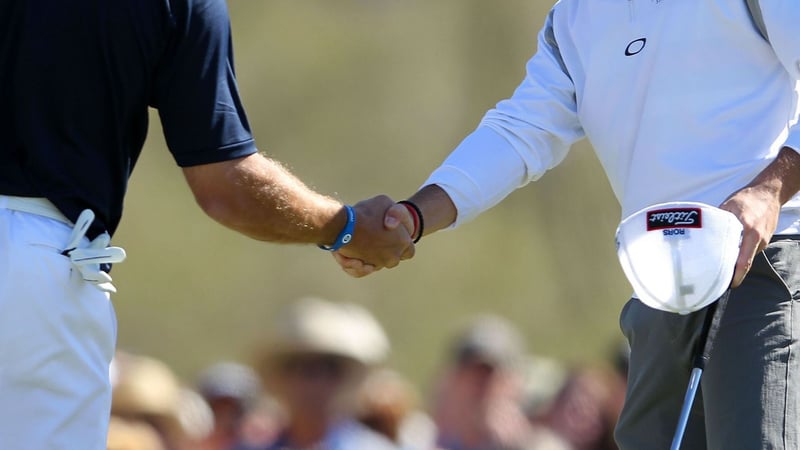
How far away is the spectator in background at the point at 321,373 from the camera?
19.8 ft

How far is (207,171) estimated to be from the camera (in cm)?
356

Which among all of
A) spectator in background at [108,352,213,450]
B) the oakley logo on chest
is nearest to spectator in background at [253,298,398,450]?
spectator in background at [108,352,213,450]

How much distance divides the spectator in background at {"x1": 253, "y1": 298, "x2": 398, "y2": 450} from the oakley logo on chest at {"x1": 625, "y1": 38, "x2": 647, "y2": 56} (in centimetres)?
285

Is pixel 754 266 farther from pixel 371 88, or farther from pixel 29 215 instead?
pixel 371 88

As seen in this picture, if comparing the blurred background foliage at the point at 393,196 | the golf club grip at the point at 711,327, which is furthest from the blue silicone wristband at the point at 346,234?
the blurred background foliage at the point at 393,196

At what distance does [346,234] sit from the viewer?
402 cm

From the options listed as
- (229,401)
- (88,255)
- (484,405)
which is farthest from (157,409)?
(88,255)

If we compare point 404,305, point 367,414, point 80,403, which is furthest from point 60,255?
point 404,305

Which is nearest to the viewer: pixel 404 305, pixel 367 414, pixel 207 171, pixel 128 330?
pixel 207 171

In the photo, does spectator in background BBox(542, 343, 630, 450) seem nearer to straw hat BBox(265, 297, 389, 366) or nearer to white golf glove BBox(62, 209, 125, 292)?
straw hat BBox(265, 297, 389, 366)

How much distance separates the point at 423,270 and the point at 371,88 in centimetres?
134

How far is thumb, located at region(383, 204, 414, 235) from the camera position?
4.04m

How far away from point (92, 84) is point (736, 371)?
1667 millimetres

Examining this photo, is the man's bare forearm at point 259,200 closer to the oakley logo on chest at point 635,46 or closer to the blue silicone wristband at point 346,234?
the blue silicone wristband at point 346,234
